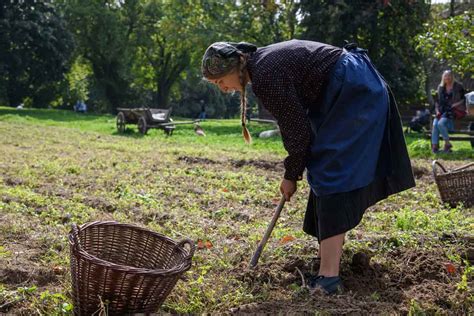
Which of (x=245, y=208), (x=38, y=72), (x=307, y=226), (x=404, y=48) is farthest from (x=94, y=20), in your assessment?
(x=307, y=226)

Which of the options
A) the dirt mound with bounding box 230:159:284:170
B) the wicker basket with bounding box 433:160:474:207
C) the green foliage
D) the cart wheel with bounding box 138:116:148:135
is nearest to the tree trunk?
the cart wheel with bounding box 138:116:148:135

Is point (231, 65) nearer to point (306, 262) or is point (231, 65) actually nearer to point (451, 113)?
Answer: point (306, 262)

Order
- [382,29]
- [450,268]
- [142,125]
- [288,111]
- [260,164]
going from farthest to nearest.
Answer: [382,29] → [142,125] → [260,164] → [450,268] → [288,111]

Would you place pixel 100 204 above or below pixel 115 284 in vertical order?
below

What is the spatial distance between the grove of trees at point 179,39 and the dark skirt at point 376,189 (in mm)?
9616

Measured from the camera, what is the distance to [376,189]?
3.51 meters

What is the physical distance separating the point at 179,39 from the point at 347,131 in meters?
26.3

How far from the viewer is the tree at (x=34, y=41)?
29.1 metres

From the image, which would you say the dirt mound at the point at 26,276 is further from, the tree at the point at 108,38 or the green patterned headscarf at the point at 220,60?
the tree at the point at 108,38

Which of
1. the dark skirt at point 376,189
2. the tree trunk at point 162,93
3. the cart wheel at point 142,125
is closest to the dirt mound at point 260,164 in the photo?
the dark skirt at point 376,189

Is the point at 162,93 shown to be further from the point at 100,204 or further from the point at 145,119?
the point at 100,204

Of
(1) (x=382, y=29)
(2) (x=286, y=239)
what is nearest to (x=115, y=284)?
(2) (x=286, y=239)

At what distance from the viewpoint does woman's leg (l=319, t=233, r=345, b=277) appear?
3.38m

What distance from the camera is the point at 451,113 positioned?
1216 centimetres
